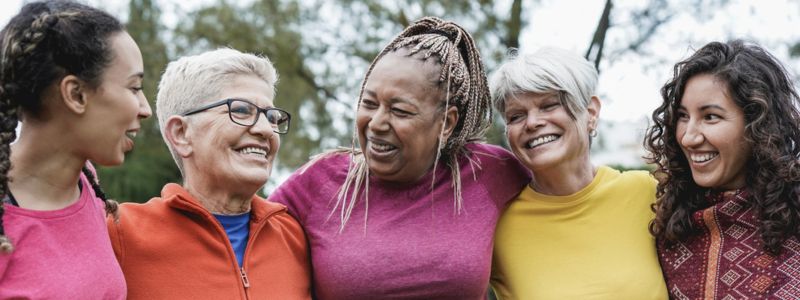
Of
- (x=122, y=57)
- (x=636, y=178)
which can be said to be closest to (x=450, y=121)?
(x=636, y=178)

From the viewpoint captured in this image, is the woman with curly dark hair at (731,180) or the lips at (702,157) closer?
the woman with curly dark hair at (731,180)

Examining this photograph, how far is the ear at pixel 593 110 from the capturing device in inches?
135

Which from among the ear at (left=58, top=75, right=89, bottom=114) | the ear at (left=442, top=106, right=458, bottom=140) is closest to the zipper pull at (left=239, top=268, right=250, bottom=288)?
the ear at (left=58, top=75, right=89, bottom=114)

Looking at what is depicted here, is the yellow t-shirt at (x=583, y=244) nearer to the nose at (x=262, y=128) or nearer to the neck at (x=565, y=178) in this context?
the neck at (x=565, y=178)

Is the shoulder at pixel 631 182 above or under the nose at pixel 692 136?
under

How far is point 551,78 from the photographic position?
324 cm

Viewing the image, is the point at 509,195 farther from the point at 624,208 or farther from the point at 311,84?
the point at 311,84

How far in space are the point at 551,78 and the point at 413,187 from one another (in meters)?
0.75

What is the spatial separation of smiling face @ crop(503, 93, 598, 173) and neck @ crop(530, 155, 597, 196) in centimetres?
3

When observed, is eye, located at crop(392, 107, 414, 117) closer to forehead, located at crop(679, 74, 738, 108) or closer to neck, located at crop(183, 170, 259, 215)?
neck, located at crop(183, 170, 259, 215)

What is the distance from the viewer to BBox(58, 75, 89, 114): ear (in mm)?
2244

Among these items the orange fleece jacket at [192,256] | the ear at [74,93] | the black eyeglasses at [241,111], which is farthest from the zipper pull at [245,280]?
the ear at [74,93]

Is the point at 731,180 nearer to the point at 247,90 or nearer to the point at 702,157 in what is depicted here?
the point at 702,157

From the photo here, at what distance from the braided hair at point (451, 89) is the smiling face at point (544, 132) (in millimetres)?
166
